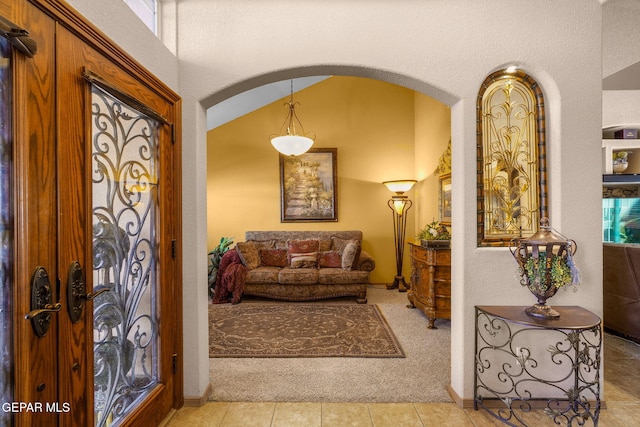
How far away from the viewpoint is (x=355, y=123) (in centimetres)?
587

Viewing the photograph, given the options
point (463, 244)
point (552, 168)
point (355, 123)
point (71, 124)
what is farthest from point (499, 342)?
point (355, 123)

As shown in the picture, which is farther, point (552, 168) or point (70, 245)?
point (552, 168)

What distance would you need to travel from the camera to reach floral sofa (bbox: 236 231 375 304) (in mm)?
4676

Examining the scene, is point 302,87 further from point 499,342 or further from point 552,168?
point 499,342

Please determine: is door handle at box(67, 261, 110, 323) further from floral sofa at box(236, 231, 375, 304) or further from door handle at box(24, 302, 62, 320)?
floral sofa at box(236, 231, 375, 304)

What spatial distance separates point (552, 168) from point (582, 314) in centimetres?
94

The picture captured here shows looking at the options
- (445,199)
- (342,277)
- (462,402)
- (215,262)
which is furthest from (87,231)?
(445,199)

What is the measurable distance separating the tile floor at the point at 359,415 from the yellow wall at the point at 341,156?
3662 millimetres

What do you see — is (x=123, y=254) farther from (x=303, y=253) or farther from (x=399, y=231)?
(x=399, y=231)

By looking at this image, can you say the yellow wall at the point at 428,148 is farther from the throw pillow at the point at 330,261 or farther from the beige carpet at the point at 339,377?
the beige carpet at the point at 339,377

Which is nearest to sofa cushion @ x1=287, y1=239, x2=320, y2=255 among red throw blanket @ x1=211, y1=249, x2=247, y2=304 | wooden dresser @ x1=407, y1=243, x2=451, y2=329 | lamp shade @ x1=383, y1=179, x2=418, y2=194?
red throw blanket @ x1=211, y1=249, x2=247, y2=304

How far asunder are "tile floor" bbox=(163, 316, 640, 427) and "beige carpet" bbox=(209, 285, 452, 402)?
0.23ft

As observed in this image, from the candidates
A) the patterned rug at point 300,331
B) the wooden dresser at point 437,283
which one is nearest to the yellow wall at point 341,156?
the patterned rug at point 300,331

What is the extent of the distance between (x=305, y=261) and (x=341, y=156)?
81.6 inches
